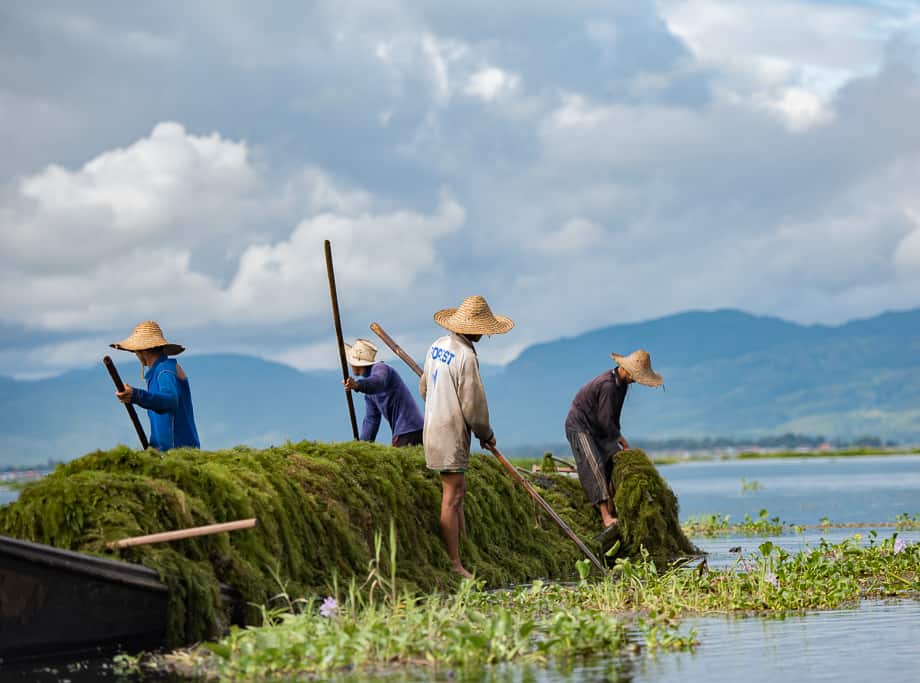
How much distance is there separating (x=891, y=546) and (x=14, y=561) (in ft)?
31.6

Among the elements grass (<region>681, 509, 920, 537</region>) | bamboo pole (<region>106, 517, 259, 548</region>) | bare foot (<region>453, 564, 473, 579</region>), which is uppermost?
bamboo pole (<region>106, 517, 259, 548</region>)

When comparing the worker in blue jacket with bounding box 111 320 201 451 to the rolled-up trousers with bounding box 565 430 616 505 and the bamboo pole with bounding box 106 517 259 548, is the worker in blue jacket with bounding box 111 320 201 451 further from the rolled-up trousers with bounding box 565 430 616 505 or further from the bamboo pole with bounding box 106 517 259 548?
the rolled-up trousers with bounding box 565 430 616 505

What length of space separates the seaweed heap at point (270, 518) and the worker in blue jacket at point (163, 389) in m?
1.03

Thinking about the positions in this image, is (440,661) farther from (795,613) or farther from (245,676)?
(795,613)

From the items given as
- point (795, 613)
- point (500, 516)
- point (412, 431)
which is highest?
point (412, 431)

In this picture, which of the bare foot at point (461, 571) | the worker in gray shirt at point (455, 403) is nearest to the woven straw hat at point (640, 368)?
the worker in gray shirt at point (455, 403)

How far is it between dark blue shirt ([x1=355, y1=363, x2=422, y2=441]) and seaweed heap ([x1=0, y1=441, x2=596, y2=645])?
1.11 metres

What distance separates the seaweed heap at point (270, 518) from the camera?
1079 centimetres

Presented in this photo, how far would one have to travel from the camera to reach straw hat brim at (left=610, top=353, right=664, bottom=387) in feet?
55.1

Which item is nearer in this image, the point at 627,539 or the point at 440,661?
the point at 440,661

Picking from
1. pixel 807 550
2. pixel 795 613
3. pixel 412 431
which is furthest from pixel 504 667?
pixel 807 550

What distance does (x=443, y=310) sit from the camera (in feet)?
48.9

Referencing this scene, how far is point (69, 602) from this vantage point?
9.99m

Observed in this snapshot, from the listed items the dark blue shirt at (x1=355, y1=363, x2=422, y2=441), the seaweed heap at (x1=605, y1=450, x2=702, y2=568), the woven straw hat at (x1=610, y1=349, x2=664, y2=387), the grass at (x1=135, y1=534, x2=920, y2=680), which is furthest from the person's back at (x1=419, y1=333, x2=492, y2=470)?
the seaweed heap at (x1=605, y1=450, x2=702, y2=568)
